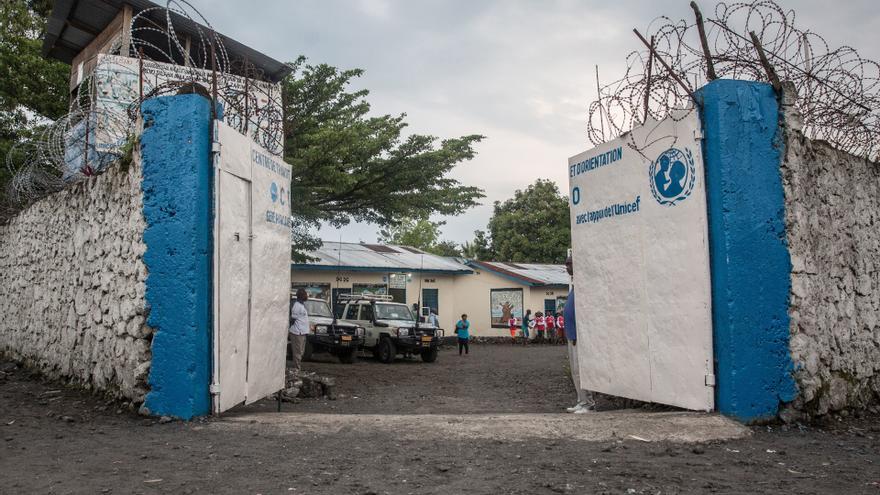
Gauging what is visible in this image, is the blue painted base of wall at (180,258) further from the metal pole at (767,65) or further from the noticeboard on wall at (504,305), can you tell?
the noticeboard on wall at (504,305)

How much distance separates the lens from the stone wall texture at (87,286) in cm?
679

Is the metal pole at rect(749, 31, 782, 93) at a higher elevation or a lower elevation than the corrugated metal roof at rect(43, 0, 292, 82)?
lower

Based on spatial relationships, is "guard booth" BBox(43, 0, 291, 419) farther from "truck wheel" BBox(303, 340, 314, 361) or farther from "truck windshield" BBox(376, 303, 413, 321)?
"truck windshield" BBox(376, 303, 413, 321)

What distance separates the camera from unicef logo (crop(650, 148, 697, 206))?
6121 mm

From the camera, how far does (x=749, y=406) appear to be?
579 cm

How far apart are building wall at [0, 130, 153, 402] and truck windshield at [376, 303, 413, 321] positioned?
9373mm

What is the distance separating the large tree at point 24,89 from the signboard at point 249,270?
31.3 ft

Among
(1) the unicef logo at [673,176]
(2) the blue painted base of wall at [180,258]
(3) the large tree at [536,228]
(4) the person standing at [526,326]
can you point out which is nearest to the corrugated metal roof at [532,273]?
(4) the person standing at [526,326]

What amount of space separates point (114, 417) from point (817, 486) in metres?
5.99

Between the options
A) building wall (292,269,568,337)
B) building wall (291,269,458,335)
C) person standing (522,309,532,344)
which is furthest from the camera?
building wall (292,269,568,337)

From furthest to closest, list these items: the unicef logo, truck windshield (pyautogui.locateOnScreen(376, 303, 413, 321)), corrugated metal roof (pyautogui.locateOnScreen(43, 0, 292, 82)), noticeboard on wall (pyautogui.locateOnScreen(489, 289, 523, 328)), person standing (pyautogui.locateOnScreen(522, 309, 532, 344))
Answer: noticeboard on wall (pyautogui.locateOnScreen(489, 289, 523, 328)), person standing (pyautogui.locateOnScreen(522, 309, 532, 344)), truck windshield (pyautogui.locateOnScreen(376, 303, 413, 321)), corrugated metal roof (pyautogui.locateOnScreen(43, 0, 292, 82)), the unicef logo

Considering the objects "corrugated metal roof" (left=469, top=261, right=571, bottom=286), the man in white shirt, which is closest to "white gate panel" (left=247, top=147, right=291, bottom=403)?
the man in white shirt

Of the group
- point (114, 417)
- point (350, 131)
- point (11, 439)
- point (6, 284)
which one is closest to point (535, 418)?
point (114, 417)

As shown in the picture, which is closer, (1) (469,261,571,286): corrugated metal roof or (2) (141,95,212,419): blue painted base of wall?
(2) (141,95,212,419): blue painted base of wall
